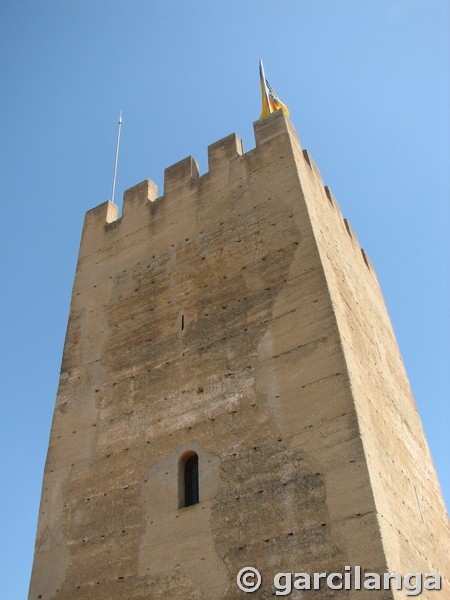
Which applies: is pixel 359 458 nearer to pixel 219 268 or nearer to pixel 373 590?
pixel 373 590

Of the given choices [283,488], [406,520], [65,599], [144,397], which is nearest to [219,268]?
[144,397]

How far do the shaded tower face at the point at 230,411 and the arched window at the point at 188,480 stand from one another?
0.07 feet

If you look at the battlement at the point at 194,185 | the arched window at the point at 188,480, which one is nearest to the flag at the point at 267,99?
the battlement at the point at 194,185

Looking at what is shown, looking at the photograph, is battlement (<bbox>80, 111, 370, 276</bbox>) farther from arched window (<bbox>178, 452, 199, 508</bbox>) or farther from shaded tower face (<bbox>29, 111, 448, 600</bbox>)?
arched window (<bbox>178, 452, 199, 508</bbox>)

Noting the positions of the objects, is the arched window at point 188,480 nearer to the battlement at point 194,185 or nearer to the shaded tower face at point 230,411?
the shaded tower face at point 230,411

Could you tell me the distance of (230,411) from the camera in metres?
7.98

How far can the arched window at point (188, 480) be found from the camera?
7.81 meters

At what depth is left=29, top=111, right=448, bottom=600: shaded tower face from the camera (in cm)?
684

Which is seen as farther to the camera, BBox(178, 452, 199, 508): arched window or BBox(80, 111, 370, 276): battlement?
BBox(80, 111, 370, 276): battlement

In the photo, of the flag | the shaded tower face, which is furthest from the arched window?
the flag

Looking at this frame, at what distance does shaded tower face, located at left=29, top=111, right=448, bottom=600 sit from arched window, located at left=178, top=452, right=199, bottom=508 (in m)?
0.02

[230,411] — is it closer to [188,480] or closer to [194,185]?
[188,480]

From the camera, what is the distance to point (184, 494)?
7867mm

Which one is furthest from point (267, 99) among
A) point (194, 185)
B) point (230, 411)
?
point (230, 411)
